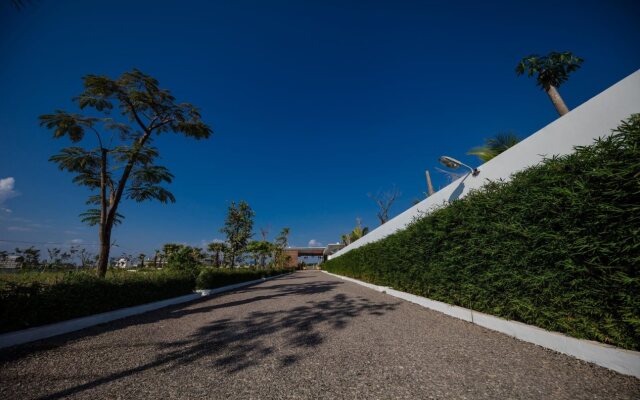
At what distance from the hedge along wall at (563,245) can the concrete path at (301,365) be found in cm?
58

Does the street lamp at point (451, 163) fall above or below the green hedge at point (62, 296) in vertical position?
above

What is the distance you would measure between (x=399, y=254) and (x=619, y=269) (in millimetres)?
6441

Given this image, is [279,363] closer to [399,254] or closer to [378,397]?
[378,397]

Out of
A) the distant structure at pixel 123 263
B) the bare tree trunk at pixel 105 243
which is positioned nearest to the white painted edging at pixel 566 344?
the bare tree trunk at pixel 105 243

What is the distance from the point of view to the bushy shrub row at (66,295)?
4320mm

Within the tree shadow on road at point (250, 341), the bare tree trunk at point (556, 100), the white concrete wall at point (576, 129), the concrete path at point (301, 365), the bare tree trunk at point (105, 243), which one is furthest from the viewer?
the bare tree trunk at point (105, 243)

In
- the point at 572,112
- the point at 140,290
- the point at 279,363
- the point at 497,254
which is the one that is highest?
the point at 572,112

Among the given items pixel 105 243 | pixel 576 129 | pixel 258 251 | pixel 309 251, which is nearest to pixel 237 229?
pixel 258 251

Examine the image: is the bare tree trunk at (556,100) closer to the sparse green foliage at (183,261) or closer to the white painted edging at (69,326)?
the white painted edging at (69,326)

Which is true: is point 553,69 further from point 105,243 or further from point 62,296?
point 105,243

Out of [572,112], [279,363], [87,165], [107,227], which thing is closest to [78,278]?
[107,227]

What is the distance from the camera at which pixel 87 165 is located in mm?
9742

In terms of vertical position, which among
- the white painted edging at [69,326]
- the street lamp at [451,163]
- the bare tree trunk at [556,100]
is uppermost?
the bare tree trunk at [556,100]

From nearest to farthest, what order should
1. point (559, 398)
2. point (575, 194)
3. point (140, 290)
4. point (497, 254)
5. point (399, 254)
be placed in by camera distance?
point (559, 398)
point (575, 194)
point (497, 254)
point (140, 290)
point (399, 254)
